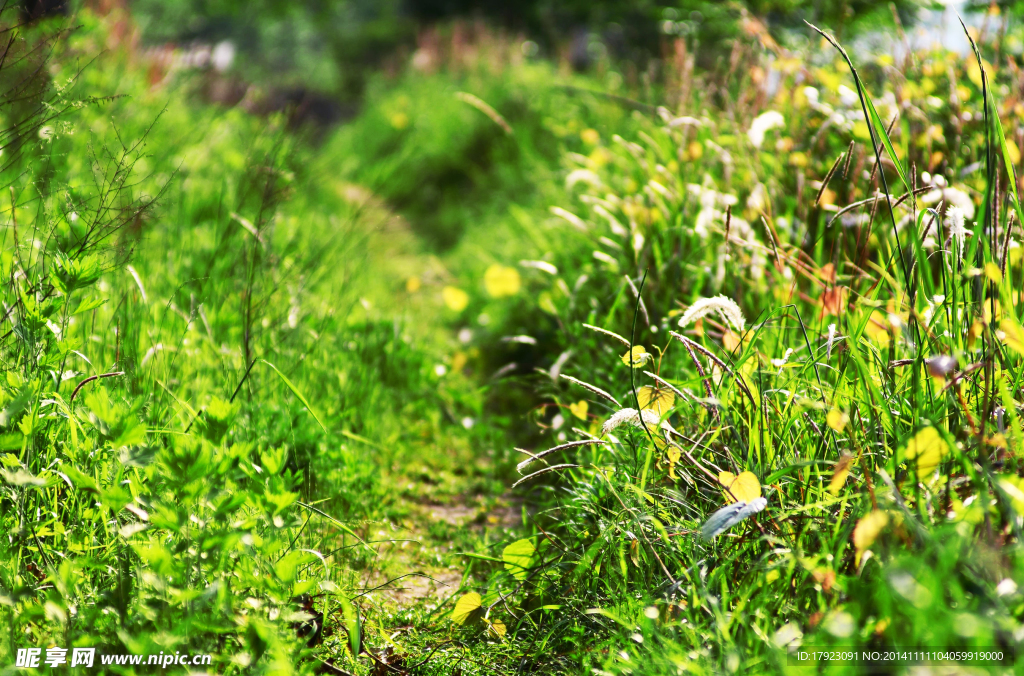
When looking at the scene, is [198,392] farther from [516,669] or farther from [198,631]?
[516,669]

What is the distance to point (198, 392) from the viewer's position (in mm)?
1941

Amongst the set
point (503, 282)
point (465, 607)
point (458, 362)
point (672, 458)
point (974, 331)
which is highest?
point (974, 331)

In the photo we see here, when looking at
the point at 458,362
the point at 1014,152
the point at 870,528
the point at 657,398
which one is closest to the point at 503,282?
the point at 458,362

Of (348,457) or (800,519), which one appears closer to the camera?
(800,519)

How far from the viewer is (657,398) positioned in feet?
4.98

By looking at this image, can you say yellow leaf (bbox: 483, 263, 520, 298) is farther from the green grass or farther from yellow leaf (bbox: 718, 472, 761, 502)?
yellow leaf (bbox: 718, 472, 761, 502)

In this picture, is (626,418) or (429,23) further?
(429,23)

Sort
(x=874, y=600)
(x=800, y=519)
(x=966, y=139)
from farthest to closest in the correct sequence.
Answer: (x=966, y=139) < (x=800, y=519) < (x=874, y=600)

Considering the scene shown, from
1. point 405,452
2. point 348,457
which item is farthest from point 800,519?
point 405,452

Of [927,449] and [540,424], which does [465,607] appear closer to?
[540,424]

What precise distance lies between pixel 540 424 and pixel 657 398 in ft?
1.54

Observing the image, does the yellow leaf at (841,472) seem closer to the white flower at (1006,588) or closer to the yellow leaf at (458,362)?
the white flower at (1006,588)

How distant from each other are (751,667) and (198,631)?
3.01 ft

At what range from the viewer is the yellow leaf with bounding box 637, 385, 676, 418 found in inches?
59.6
